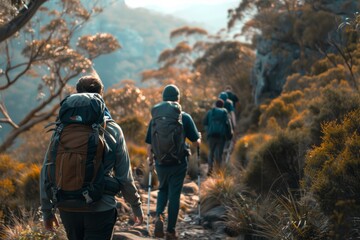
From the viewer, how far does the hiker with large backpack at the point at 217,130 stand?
973cm

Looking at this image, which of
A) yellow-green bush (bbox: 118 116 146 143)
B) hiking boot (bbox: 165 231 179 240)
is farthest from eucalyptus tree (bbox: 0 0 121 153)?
hiking boot (bbox: 165 231 179 240)

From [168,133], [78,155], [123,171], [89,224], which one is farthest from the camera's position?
[168,133]

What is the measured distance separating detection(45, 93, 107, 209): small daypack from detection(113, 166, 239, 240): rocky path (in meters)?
2.28

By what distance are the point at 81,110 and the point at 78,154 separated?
1.03ft

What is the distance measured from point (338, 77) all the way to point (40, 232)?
894 centimetres

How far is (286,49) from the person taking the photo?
1973 cm

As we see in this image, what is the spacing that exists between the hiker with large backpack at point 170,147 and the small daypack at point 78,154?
2.41 m

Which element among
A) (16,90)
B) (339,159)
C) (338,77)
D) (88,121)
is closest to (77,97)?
(88,121)

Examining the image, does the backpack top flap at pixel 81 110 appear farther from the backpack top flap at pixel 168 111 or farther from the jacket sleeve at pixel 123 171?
the backpack top flap at pixel 168 111

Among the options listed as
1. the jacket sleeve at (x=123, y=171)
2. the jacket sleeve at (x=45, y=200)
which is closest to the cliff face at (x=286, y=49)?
the jacket sleeve at (x=123, y=171)

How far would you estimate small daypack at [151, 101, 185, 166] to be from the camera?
19.2ft

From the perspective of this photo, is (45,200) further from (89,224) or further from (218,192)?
(218,192)

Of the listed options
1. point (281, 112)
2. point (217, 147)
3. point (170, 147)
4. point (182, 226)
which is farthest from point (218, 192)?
point (281, 112)

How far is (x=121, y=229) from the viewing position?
678cm
